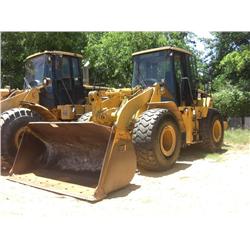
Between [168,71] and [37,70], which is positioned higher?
[37,70]

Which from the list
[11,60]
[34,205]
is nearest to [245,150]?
[34,205]

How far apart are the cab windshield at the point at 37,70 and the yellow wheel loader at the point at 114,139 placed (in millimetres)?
2141

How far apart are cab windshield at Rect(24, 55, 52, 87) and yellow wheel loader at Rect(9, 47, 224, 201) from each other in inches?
84.3

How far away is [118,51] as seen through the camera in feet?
56.8

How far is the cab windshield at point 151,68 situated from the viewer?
337 inches

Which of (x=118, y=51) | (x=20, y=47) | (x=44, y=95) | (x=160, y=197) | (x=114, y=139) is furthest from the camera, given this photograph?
(x=118, y=51)

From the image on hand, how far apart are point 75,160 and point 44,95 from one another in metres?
3.04

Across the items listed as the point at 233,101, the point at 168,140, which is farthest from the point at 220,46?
the point at 168,140

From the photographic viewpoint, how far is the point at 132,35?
56.2ft

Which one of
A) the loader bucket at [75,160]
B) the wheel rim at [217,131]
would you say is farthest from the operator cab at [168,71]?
the loader bucket at [75,160]

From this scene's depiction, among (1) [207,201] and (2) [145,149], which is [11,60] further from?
(1) [207,201]

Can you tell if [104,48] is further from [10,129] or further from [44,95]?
[10,129]

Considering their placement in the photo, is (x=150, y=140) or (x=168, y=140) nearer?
(x=150, y=140)

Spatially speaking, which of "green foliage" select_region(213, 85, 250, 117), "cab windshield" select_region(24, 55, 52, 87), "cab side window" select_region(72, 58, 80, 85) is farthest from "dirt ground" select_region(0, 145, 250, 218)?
"green foliage" select_region(213, 85, 250, 117)
